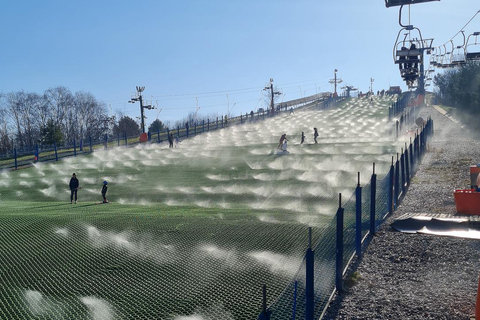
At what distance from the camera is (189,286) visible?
26.8ft

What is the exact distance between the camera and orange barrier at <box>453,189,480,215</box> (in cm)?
1377

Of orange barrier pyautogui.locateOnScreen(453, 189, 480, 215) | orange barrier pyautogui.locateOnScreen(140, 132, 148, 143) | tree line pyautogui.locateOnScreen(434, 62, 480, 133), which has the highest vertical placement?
tree line pyautogui.locateOnScreen(434, 62, 480, 133)

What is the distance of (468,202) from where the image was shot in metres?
13.9

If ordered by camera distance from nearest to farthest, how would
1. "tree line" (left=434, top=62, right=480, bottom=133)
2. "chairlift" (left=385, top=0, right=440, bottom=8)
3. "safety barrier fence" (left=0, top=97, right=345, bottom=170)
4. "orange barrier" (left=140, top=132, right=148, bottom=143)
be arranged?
"chairlift" (left=385, top=0, right=440, bottom=8)
"safety barrier fence" (left=0, top=97, right=345, bottom=170)
"orange barrier" (left=140, top=132, right=148, bottom=143)
"tree line" (left=434, top=62, right=480, bottom=133)

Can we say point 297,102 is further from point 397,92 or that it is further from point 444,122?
point 444,122

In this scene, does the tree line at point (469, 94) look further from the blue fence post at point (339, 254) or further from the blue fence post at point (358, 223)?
the blue fence post at point (339, 254)

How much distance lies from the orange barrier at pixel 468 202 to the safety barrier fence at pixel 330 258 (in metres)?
2.23

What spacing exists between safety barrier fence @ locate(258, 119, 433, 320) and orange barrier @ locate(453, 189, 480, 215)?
223 cm

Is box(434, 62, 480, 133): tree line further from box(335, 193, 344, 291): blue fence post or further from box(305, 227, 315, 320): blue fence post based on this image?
box(305, 227, 315, 320): blue fence post

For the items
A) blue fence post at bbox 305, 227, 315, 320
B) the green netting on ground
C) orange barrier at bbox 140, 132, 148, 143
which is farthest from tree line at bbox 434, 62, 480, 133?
blue fence post at bbox 305, 227, 315, 320

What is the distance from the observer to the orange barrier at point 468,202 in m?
13.8

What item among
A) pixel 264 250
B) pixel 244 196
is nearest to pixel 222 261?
pixel 264 250

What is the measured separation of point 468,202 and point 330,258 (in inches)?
297

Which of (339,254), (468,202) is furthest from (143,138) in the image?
(339,254)
